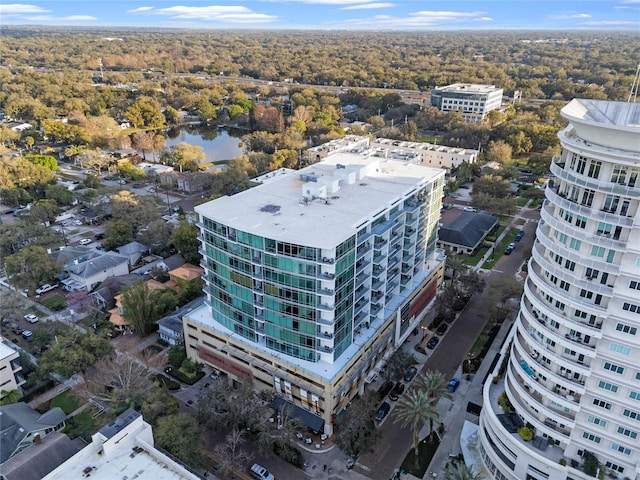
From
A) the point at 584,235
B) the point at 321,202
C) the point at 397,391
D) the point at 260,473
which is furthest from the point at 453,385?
the point at 321,202

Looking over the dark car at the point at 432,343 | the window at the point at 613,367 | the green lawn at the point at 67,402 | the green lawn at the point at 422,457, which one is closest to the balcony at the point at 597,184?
the window at the point at 613,367

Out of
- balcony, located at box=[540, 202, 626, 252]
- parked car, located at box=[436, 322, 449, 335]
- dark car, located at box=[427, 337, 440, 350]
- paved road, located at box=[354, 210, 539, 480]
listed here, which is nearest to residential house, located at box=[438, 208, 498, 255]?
paved road, located at box=[354, 210, 539, 480]

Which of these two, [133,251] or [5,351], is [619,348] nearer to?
[5,351]

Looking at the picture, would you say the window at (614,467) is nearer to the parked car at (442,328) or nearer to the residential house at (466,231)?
the parked car at (442,328)

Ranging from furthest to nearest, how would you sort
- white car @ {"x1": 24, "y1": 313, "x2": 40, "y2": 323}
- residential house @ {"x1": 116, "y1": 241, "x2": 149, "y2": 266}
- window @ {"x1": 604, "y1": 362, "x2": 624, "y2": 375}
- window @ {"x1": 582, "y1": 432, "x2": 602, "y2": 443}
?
1. residential house @ {"x1": 116, "y1": 241, "x2": 149, "y2": 266}
2. white car @ {"x1": 24, "y1": 313, "x2": 40, "y2": 323}
3. window @ {"x1": 582, "y1": 432, "x2": 602, "y2": 443}
4. window @ {"x1": 604, "y1": 362, "x2": 624, "y2": 375}

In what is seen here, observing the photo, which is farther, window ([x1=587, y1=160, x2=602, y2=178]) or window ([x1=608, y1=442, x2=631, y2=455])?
window ([x1=608, y1=442, x2=631, y2=455])

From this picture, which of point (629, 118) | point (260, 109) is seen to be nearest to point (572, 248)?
point (629, 118)

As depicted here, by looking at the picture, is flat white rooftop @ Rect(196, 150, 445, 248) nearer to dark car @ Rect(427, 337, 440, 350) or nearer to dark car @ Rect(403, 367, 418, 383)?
dark car @ Rect(403, 367, 418, 383)
